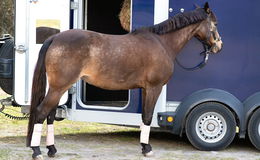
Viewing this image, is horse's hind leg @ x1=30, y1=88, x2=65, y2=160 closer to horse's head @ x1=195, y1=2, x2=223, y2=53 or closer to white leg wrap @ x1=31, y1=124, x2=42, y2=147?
white leg wrap @ x1=31, y1=124, x2=42, y2=147

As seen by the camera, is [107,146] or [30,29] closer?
[30,29]

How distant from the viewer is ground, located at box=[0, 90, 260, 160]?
19.4 ft

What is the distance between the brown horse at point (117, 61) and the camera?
5477mm

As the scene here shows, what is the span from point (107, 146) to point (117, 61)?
1401 mm

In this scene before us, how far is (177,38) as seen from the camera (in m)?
6.25

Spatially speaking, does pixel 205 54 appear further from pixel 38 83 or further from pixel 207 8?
pixel 38 83

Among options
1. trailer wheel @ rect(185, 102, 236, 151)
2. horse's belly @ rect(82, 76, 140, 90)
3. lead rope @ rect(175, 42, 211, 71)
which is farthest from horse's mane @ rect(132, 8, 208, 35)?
trailer wheel @ rect(185, 102, 236, 151)

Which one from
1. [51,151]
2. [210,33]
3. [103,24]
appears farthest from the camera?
[103,24]

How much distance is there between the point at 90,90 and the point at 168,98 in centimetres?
186

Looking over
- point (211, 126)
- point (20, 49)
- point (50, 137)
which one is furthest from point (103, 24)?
point (50, 137)

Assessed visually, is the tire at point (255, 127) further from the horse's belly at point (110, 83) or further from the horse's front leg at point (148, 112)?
the horse's belly at point (110, 83)

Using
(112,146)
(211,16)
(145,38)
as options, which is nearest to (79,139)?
(112,146)

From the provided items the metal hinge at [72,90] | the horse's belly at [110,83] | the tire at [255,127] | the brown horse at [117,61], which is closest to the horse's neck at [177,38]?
the brown horse at [117,61]

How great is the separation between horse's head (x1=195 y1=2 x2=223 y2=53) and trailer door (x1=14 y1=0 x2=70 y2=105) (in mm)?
1776
